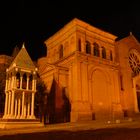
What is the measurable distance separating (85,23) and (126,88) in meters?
11.8

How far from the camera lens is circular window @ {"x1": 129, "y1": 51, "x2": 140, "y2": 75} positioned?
3619 cm

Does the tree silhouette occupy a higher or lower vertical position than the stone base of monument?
higher

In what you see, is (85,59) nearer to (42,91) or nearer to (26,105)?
(42,91)

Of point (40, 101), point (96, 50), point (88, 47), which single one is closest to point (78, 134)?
point (40, 101)

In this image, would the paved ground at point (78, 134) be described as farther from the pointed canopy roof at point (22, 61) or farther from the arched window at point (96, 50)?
the arched window at point (96, 50)

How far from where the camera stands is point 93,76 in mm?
28609

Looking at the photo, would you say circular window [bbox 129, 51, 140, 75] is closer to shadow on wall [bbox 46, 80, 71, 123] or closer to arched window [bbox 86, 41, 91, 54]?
arched window [bbox 86, 41, 91, 54]

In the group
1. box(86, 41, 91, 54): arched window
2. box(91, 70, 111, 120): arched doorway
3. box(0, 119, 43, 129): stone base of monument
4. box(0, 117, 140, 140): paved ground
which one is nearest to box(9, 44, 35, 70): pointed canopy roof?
box(0, 119, 43, 129): stone base of monument

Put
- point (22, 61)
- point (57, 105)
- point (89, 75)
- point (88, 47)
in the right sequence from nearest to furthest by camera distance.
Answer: point (22, 61)
point (57, 105)
point (89, 75)
point (88, 47)

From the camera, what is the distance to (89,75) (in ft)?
91.7

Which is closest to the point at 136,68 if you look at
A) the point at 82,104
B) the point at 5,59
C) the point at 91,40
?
the point at 91,40

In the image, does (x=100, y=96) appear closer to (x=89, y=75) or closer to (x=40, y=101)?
(x=89, y=75)

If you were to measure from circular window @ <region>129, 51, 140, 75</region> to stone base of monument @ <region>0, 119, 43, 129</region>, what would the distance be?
23695mm

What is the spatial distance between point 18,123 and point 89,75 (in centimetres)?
1406
